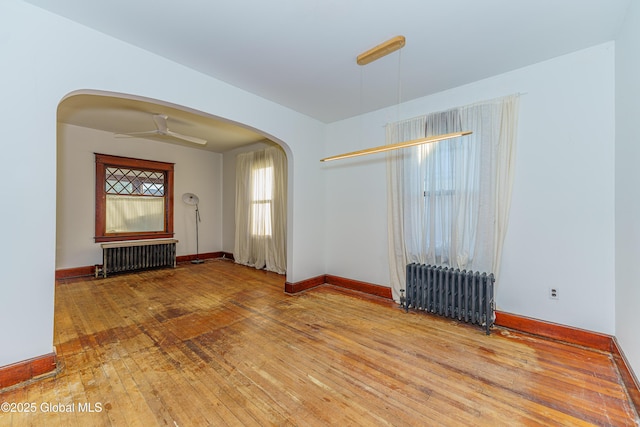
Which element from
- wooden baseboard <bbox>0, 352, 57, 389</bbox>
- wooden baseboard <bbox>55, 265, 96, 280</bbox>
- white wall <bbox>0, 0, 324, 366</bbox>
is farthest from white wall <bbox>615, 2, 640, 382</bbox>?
wooden baseboard <bbox>55, 265, 96, 280</bbox>

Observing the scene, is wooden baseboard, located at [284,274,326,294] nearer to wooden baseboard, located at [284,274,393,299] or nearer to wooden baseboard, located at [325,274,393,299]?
wooden baseboard, located at [284,274,393,299]

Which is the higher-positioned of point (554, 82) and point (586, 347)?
point (554, 82)

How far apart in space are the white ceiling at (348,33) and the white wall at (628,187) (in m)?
0.34

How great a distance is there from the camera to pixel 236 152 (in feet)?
23.2

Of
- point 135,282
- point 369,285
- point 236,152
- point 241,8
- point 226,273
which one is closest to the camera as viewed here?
point 241,8

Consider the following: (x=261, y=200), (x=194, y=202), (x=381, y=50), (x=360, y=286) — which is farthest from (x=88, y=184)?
(x=381, y=50)

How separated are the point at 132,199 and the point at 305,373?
5945 millimetres

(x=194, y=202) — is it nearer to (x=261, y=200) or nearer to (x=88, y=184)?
(x=261, y=200)

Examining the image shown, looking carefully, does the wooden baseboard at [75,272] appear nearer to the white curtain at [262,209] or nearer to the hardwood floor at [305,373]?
the hardwood floor at [305,373]

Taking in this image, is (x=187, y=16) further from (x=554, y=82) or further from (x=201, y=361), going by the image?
A: (x=554, y=82)

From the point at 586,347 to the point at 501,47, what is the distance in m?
3.23

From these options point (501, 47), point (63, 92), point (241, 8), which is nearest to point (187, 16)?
point (241, 8)

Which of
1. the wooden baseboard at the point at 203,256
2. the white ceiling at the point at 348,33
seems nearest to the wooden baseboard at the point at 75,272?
the wooden baseboard at the point at 203,256

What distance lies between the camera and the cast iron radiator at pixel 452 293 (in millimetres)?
3045
